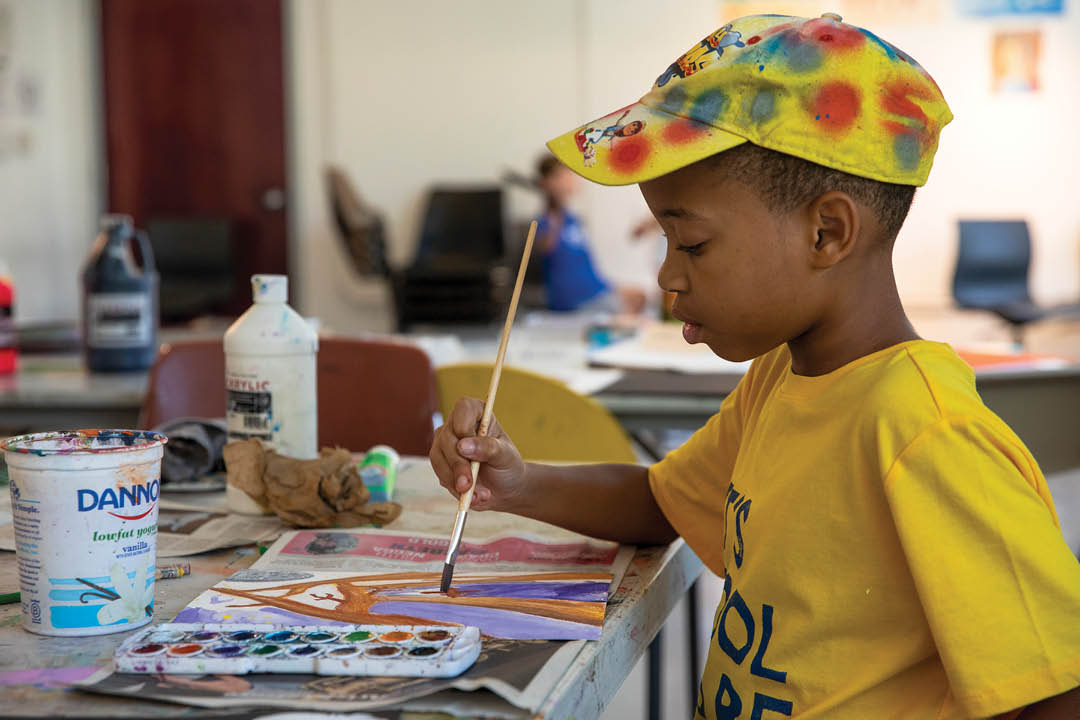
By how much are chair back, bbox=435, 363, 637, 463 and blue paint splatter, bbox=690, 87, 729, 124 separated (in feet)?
2.90

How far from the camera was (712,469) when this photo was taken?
3.47 ft

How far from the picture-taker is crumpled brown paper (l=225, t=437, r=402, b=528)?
1.04 meters

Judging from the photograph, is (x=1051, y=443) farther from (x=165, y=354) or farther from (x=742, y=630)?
(x=165, y=354)

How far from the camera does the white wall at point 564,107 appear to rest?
21.7ft

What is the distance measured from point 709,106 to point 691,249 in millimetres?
108

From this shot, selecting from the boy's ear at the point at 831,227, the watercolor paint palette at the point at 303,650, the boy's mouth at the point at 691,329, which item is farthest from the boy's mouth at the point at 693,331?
the watercolor paint palette at the point at 303,650

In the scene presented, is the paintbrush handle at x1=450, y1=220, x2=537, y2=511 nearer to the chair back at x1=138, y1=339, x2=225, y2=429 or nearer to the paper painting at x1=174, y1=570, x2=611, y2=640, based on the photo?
the paper painting at x1=174, y1=570, x2=611, y2=640

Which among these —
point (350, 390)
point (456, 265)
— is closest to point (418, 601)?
point (350, 390)

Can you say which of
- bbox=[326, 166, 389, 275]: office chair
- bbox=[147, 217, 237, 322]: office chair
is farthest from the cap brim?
bbox=[147, 217, 237, 322]: office chair

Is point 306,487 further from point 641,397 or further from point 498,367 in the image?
point 641,397

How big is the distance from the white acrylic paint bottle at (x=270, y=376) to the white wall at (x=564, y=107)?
5.37m

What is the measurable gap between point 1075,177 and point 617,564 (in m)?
6.60

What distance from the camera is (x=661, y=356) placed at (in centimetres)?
240

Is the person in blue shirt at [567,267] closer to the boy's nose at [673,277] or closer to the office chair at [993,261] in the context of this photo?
the office chair at [993,261]
